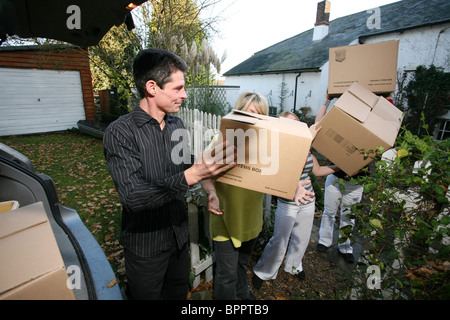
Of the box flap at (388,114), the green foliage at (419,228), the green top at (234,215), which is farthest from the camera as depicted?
the box flap at (388,114)

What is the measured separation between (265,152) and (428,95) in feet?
35.1

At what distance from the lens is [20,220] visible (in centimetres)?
108

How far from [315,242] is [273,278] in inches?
45.6

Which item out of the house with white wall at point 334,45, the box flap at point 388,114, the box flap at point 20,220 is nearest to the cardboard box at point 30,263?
the box flap at point 20,220

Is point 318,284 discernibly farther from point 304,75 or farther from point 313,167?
point 304,75

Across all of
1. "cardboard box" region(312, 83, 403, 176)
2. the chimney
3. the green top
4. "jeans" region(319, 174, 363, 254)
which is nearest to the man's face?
the green top

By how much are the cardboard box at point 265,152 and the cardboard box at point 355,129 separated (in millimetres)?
824

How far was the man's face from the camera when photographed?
55.6 inches

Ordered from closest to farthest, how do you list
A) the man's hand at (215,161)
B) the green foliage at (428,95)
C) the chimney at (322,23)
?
the man's hand at (215,161) → the green foliage at (428,95) → the chimney at (322,23)

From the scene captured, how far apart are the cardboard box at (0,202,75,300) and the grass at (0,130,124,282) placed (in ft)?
6.26

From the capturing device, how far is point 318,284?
260 centimetres

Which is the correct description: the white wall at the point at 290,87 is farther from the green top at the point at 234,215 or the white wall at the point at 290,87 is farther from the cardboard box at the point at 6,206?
the cardboard box at the point at 6,206

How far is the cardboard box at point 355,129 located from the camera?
177 cm
